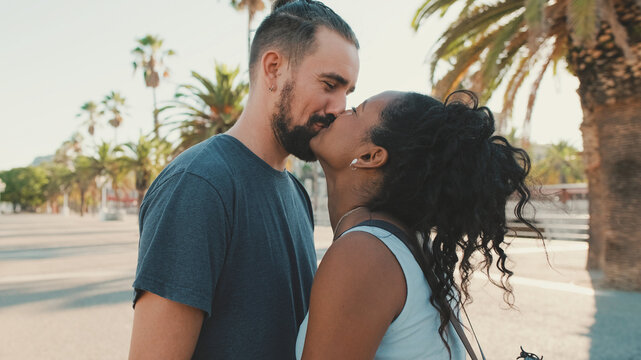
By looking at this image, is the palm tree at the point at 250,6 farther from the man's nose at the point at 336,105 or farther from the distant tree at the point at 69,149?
the distant tree at the point at 69,149

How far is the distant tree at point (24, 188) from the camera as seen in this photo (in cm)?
11269

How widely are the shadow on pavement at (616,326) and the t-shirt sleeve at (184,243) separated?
5.05m

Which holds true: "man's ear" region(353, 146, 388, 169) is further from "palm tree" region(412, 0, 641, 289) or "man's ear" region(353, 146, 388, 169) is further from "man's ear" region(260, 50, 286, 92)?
"palm tree" region(412, 0, 641, 289)

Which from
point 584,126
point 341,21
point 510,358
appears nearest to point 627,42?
point 584,126

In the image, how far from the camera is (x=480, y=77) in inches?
373

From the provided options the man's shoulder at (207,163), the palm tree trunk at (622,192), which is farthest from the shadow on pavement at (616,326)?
the man's shoulder at (207,163)

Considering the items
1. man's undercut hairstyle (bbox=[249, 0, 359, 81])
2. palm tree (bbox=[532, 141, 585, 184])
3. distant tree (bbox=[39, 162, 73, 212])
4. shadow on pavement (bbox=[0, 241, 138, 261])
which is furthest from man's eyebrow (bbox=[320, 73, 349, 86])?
distant tree (bbox=[39, 162, 73, 212])

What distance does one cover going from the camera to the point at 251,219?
167 cm

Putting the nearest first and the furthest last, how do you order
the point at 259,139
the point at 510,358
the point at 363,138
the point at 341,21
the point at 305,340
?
the point at 305,340
the point at 363,138
the point at 259,139
the point at 341,21
the point at 510,358

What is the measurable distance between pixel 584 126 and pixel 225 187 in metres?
10.4

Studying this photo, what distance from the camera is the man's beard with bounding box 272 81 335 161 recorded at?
2.07 m

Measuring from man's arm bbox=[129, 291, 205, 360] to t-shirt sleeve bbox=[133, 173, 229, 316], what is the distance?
0.04m

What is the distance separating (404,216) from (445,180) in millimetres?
192

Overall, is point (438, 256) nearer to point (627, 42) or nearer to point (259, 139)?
point (259, 139)
